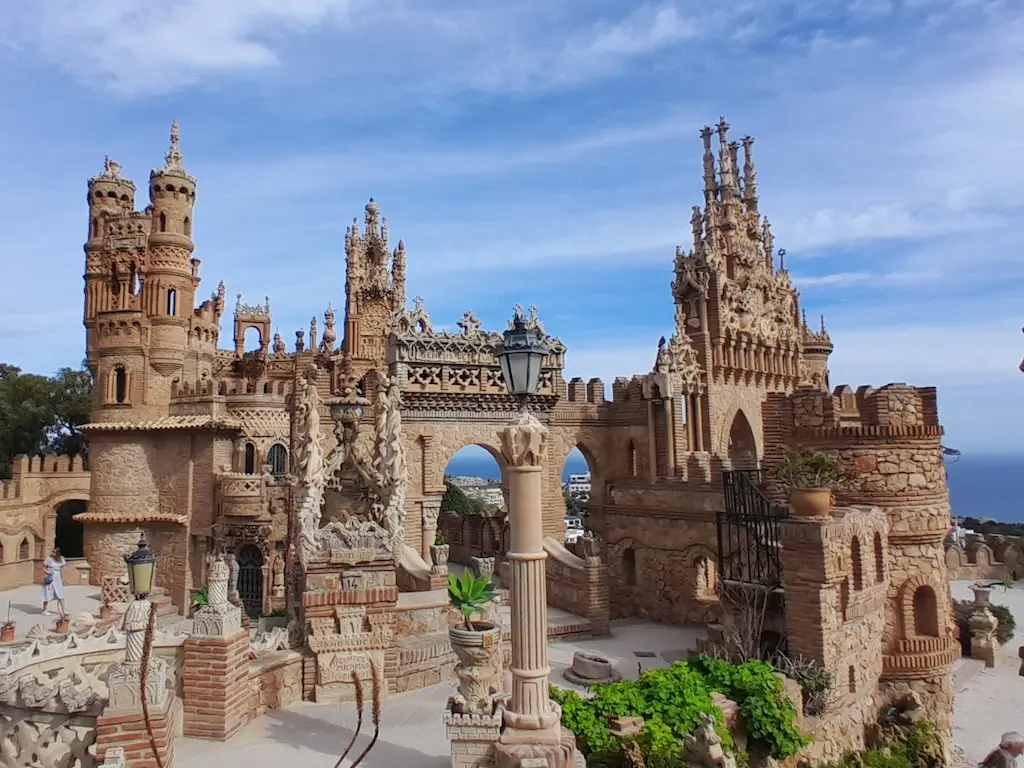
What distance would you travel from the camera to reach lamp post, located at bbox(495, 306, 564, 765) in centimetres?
679

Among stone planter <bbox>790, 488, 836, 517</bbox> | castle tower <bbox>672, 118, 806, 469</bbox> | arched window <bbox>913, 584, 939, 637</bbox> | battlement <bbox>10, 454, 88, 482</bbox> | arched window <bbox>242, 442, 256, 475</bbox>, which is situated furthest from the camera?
battlement <bbox>10, 454, 88, 482</bbox>

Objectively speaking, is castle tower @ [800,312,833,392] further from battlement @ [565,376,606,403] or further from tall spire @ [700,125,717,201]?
battlement @ [565,376,606,403]

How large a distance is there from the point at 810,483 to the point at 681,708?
4762 mm

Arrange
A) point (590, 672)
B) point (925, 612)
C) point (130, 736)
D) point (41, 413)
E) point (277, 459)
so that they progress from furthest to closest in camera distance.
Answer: point (41, 413), point (277, 459), point (925, 612), point (590, 672), point (130, 736)

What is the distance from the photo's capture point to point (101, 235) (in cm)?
3647

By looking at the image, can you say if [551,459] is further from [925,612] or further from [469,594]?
[469,594]

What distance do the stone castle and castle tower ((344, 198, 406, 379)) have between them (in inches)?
3.7

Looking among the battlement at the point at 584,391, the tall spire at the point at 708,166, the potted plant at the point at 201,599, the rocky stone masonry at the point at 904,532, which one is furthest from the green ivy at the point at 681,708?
the tall spire at the point at 708,166

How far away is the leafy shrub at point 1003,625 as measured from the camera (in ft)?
72.9

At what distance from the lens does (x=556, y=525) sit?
2067cm

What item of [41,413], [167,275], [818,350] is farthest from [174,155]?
[818,350]

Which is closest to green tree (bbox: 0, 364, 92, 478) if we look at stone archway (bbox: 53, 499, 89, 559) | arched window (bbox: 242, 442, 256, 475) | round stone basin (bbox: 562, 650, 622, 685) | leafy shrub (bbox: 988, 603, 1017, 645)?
stone archway (bbox: 53, 499, 89, 559)

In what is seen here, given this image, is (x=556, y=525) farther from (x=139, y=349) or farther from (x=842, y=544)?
(x=139, y=349)

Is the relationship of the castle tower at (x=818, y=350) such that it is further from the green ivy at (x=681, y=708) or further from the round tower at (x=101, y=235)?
the round tower at (x=101, y=235)
